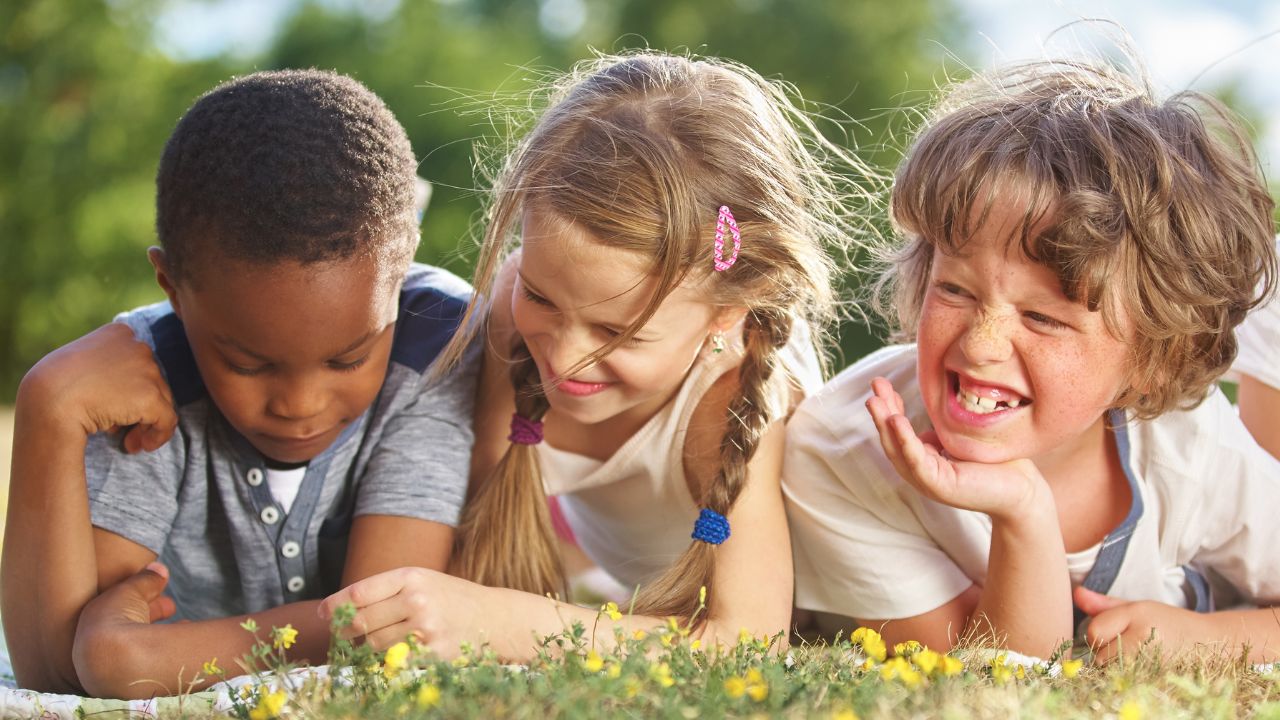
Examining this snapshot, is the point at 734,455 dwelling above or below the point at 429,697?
above

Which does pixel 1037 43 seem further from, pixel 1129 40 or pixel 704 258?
pixel 704 258

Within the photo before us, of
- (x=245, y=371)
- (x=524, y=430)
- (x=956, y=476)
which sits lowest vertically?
(x=956, y=476)

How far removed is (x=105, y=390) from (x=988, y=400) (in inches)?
75.9

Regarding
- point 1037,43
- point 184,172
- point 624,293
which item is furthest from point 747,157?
point 184,172

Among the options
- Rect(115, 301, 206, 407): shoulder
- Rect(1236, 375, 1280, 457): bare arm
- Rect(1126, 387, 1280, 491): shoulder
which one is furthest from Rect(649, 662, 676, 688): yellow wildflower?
Rect(1236, 375, 1280, 457): bare arm

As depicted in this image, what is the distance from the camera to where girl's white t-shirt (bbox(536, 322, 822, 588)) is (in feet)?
9.57

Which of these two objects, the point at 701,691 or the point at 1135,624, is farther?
the point at 1135,624

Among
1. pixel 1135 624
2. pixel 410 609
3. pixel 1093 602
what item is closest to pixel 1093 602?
pixel 1093 602

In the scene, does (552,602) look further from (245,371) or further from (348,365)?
(245,371)

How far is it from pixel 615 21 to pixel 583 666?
15691 mm

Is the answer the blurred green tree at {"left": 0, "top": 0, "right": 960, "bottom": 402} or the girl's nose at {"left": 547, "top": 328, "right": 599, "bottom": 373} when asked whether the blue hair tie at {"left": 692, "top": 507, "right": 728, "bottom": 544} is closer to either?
the girl's nose at {"left": 547, "top": 328, "right": 599, "bottom": 373}

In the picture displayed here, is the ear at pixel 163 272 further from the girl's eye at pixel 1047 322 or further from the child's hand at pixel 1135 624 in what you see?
the child's hand at pixel 1135 624

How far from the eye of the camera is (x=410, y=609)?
225cm

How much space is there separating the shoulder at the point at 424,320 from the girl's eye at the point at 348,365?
0.33m
